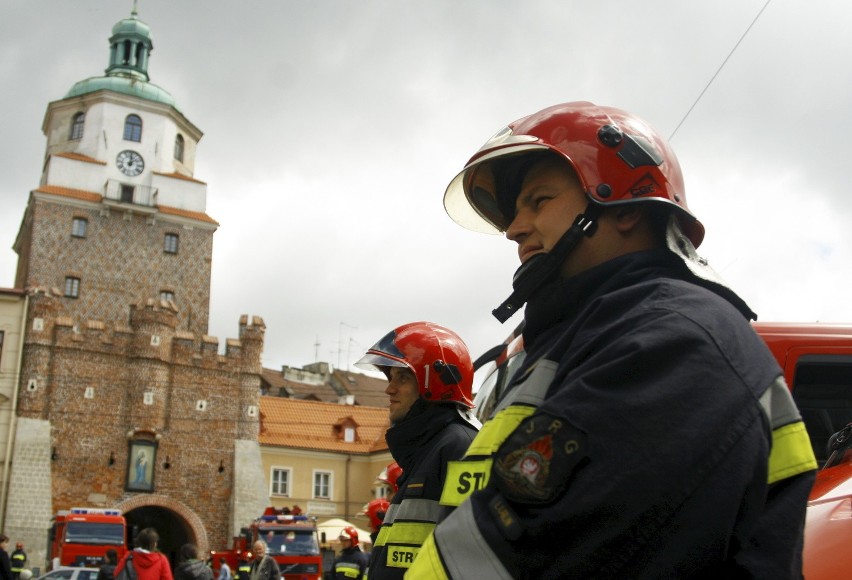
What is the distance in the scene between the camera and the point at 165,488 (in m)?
40.4

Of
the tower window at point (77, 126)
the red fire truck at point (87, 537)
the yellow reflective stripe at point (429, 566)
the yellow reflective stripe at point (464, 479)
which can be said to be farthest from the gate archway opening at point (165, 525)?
the yellow reflective stripe at point (429, 566)

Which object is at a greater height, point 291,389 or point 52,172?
point 52,172

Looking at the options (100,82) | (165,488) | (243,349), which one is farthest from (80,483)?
(100,82)

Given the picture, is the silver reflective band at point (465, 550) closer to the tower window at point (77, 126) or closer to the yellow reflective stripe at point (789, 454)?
the yellow reflective stripe at point (789, 454)

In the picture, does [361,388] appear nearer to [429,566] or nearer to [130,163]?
[130,163]

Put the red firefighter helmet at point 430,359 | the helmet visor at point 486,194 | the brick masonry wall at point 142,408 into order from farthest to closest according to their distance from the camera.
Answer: the brick masonry wall at point 142,408 → the red firefighter helmet at point 430,359 → the helmet visor at point 486,194

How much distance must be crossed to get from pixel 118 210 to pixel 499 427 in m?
48.4

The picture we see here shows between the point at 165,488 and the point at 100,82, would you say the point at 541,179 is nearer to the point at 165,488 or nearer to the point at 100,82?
the point at 165,488

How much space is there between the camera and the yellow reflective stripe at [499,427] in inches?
68.4

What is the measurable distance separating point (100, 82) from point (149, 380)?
18.8 meters

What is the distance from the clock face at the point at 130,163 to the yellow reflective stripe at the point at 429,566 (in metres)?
50.1

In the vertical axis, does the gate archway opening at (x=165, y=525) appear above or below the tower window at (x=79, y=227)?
below

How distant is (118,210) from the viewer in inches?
1858

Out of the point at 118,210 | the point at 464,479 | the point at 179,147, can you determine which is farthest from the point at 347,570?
the point at 179,147
